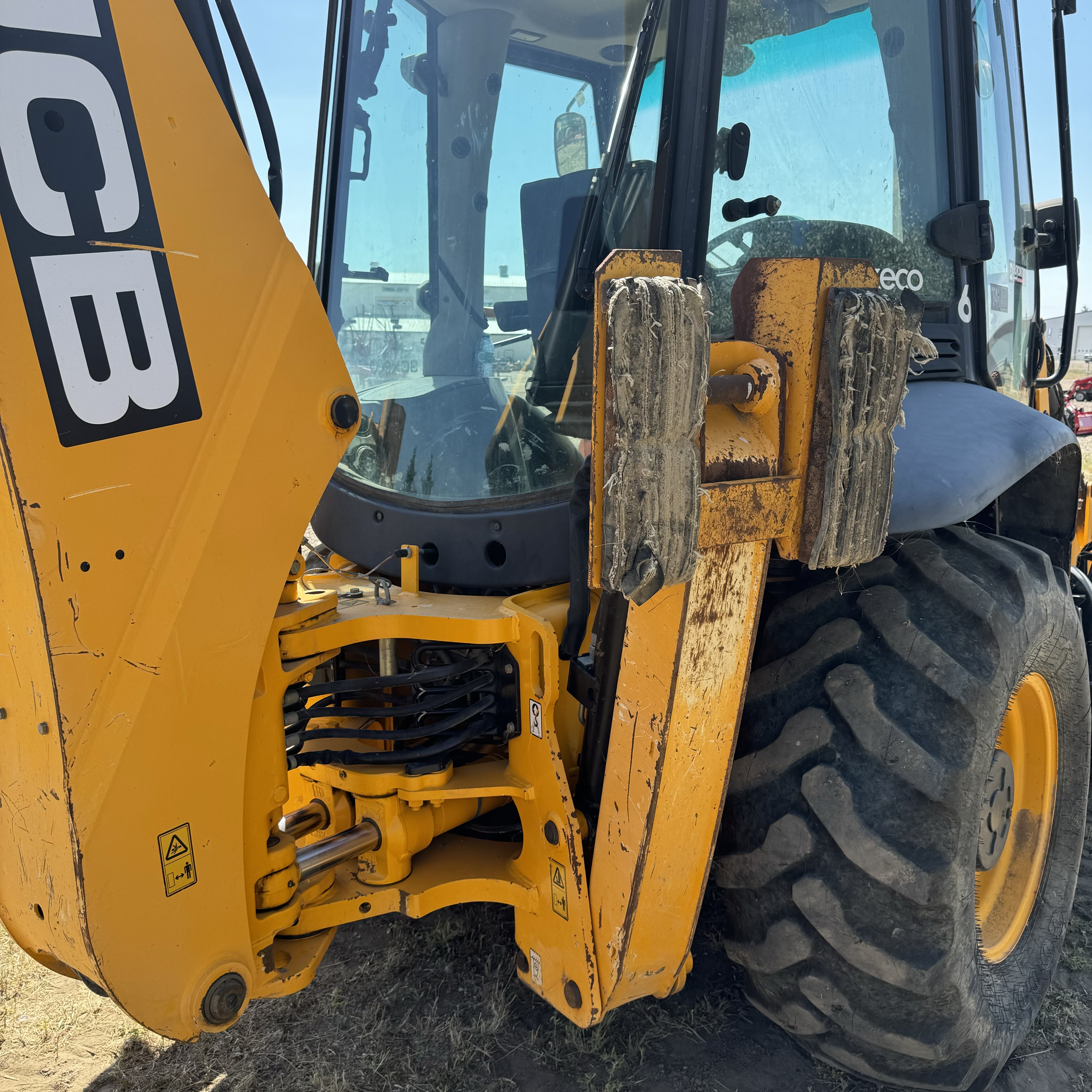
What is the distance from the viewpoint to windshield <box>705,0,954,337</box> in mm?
1908

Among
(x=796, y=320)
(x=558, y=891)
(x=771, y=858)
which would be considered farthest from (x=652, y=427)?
(x=558, y=891)

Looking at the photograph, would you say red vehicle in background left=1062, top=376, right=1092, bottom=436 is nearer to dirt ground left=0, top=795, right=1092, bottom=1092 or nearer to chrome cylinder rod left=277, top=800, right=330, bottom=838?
dirt ground left=0, top=795, right=1092, bottom=1092

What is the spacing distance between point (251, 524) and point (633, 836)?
35.2 inches

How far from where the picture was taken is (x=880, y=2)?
2.18m

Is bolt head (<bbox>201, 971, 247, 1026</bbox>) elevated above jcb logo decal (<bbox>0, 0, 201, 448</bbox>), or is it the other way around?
jcb logo decal (<bbox>0, 0, 201, 448</bbox>)

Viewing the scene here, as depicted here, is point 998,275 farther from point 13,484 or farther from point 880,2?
point 13,484

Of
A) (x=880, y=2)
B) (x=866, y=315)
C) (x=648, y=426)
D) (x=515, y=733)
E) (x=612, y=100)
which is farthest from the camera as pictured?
(x=880, y=2)

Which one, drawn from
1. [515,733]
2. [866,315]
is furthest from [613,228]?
[515,733]

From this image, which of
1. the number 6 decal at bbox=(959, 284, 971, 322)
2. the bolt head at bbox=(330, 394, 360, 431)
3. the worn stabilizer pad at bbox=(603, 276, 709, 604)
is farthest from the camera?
the number 6 decal at bbox=(959, 284, 971, 322)

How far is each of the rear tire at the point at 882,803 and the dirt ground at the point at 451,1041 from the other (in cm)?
32

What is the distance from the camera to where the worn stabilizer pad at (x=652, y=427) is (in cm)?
125

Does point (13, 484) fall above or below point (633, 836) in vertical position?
above

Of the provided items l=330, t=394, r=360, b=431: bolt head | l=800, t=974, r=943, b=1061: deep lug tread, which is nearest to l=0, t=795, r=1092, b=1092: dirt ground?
l=800, t=974, r=943, b=1061: deep lug tread

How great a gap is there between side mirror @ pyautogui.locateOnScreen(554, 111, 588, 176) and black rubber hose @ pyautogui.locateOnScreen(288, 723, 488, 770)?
1.19 m
